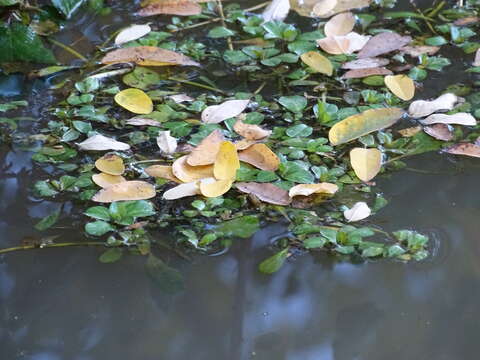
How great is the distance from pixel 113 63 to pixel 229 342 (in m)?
0.94

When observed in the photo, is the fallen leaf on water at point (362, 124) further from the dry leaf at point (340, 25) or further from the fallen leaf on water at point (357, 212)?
the dry leaf at point (340, 25)

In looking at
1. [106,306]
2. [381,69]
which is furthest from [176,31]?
[106,306]

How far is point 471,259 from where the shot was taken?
4.12ft

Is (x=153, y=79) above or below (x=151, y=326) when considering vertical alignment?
above

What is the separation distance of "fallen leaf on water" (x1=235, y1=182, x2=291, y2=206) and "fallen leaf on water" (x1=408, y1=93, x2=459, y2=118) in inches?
17.6

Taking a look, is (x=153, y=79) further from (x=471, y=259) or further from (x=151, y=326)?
(x=471, y=259)

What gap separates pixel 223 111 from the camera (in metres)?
1.56

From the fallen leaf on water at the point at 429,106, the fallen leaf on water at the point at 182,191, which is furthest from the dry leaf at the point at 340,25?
the fallen leaf on water at the point at 182,191

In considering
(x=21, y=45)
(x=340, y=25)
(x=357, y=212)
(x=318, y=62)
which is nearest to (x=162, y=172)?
(x=357, y=212)

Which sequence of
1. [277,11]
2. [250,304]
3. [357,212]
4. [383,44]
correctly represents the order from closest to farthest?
[250,304]
[357,212]
[383,44]
[277,11]

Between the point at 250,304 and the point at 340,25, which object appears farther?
the point at 340,25

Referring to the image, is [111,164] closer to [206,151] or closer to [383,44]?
[206,151]

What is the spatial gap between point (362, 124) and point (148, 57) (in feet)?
2.05

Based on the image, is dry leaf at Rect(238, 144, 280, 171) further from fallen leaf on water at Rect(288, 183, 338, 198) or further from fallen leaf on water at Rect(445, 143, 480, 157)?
fallen leaf on water at Rect(445, 143, 480, 157)
